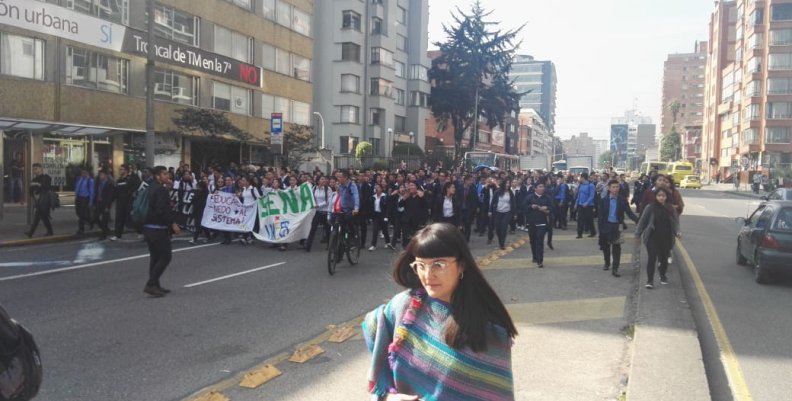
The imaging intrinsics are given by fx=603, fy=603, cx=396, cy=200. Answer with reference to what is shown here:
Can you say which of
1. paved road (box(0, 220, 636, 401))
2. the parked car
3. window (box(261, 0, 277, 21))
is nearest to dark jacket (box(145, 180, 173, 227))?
paved road (box(0, 220, 636, 401))

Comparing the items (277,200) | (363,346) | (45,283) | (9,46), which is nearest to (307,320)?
(363,346)

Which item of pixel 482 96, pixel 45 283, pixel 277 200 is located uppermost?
pixel 482 96

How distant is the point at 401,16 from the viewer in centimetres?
6056

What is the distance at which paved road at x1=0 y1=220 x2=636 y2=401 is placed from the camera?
513 centimetres

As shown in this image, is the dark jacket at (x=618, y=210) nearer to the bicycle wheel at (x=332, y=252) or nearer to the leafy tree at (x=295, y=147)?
the bicycle wheel at (x=332, y=252)

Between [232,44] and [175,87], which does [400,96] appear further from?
[175,87]

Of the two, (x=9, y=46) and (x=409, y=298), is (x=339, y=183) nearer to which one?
(x=409, y=298)


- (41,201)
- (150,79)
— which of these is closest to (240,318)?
(41,201)

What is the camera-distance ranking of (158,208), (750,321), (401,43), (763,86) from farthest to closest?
(763,86), (401,43), (158,208), (750,321)

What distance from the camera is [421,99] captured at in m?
63.7

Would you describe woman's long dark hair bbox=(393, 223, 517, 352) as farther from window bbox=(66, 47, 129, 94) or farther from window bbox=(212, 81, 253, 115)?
window bbox=(212, 81, 253, 115)

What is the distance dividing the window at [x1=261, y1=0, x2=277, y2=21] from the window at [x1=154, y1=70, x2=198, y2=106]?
25.6 ft

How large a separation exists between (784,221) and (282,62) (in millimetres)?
32544

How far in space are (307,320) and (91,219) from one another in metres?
10.8
